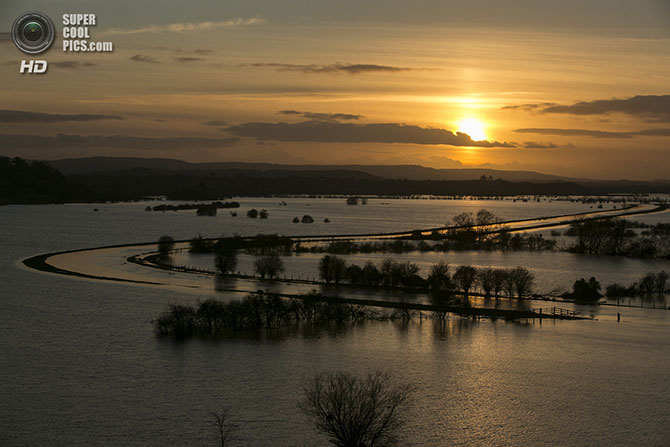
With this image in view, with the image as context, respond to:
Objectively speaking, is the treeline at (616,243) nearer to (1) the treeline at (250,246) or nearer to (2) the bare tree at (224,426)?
(1) the treeline at (250,246)

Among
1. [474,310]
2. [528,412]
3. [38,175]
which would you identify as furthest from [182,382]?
[38,175]

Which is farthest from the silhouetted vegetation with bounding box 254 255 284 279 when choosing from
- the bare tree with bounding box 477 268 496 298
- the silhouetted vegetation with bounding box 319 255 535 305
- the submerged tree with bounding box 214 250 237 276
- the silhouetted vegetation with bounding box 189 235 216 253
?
the silhouetted vegetation with bounding box 189 235 216 253

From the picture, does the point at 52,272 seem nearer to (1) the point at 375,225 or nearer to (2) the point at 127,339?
(2) the point at 127,339

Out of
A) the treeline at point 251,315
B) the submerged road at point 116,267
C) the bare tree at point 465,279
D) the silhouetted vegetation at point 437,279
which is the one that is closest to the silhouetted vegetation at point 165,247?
the submerged road at point 116,267

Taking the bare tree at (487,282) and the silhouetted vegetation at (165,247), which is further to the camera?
the silhouetted vegetation at (165,247)

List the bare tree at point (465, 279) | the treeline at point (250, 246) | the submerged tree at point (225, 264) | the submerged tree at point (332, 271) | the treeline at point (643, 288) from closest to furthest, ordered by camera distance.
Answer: the bare tree at point (465, 279)
the treeline at point (643, 288)
the submerged tree at point (332, 271)
the submerged tree at point (225, 264)
the treeline at point (250, 246)

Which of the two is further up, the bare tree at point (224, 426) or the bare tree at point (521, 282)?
the bare tree at point (521, 282)
